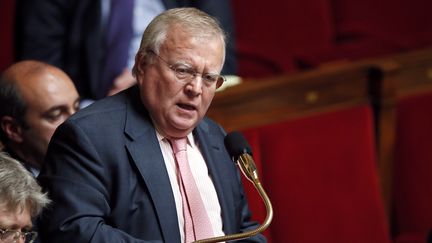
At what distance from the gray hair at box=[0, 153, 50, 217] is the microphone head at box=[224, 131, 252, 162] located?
0.66ft

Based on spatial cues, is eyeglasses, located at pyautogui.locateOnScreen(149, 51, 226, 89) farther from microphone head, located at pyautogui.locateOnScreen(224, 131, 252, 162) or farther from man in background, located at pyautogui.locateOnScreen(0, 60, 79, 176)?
man in background, located at pyautogui.locateOnScreen(0, 60, 79, 176)

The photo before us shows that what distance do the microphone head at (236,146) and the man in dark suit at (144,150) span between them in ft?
0.14

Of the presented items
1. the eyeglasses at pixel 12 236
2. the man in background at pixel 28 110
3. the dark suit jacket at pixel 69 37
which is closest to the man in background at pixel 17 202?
the eyeglasses at pixel 12 236

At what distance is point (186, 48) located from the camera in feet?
3.43

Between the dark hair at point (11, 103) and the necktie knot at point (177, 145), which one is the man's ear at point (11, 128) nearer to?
the dark hair at point (11, 103)

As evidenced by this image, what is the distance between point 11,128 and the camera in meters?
1.28

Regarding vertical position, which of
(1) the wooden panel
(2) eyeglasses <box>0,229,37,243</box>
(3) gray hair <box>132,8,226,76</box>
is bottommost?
(1) the wooden panel

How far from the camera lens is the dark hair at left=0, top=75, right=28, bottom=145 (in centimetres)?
127

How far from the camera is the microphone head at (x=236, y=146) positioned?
1.05m

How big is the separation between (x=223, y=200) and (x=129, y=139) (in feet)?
0.46

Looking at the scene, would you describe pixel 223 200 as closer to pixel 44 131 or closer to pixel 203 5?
pixel 44 131

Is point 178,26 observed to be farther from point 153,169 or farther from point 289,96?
point 289,96

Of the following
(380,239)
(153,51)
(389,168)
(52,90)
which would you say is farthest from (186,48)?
(389,168)

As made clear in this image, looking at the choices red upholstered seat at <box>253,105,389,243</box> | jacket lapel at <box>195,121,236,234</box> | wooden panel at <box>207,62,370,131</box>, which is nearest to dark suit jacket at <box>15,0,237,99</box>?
wooden panel at <box>207,62,370,131</box>
